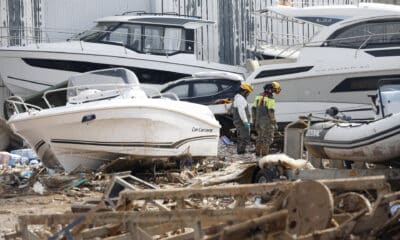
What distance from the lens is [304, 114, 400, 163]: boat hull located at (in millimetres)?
7891

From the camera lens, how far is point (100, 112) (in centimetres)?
1283

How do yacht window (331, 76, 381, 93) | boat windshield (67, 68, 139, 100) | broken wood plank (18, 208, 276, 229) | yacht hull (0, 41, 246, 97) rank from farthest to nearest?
yacht hull (0, 41, 246, 97), yacht window (331, 76, 381, 93), boat windshield (67, 68, 139, 100), broken wood plank (18, 208, 276, 229)

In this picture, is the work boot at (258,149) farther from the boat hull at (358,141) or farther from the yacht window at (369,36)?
the boat hull at (358,141)

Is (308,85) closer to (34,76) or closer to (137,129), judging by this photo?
(137,129)

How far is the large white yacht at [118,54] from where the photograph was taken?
21609mm

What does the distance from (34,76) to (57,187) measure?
995 centimetres

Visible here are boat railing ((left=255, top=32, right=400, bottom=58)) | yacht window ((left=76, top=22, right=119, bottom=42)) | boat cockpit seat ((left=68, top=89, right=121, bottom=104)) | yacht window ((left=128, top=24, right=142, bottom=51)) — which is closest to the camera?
boat cockpit seat ((left=68, top=89, right=121, bottom=104))

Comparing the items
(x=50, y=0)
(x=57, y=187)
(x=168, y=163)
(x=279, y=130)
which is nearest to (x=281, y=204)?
(x=57, y=187)

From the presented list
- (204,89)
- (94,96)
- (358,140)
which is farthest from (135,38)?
(358,140)

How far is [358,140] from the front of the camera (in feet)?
27.2

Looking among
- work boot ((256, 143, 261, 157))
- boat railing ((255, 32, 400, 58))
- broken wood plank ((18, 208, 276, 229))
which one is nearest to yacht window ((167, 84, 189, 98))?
boat railing ((255, 32, 400, 58))

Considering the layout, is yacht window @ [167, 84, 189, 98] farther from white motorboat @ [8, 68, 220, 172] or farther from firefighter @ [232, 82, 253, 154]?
white motorboat @ [8, 68, 220, 172]

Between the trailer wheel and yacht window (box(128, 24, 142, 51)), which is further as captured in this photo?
yacht window (box(128, 24, 142, 51))

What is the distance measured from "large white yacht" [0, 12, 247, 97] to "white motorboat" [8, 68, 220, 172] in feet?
26.2
